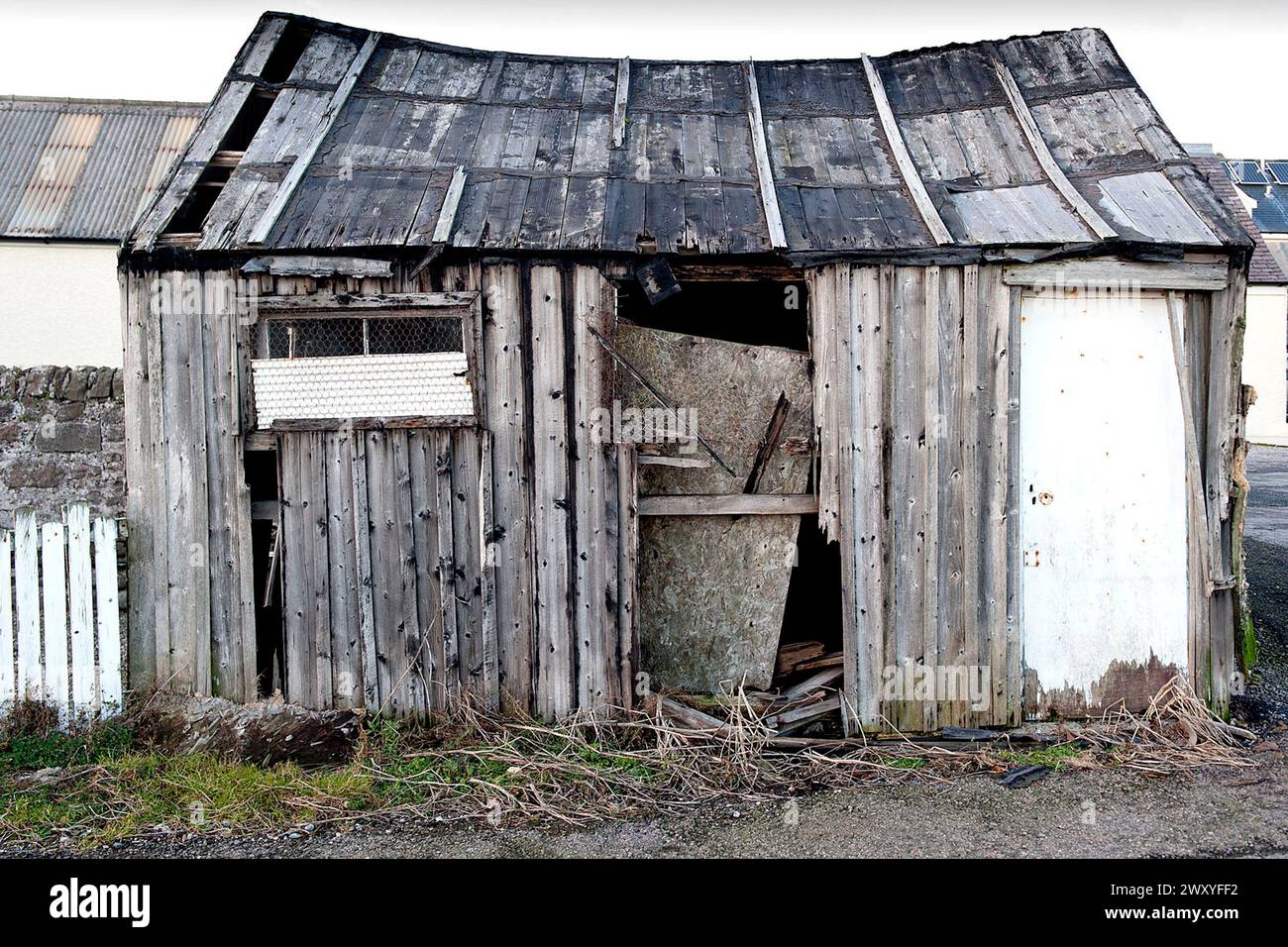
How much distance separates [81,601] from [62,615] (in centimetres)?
13

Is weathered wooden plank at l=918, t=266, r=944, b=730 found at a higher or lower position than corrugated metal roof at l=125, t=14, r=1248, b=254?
lower

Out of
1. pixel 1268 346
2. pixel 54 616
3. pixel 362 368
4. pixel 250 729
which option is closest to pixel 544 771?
pixel 250 729

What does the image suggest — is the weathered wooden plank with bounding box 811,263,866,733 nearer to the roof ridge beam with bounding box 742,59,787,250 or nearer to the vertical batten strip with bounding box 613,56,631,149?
the roof ridge beam with bounding box 742,59,787,250

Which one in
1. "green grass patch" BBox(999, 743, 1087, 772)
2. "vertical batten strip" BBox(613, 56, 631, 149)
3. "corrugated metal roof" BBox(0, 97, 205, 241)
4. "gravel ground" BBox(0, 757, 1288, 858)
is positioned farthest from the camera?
"corrugated metal roof" BBox(0, 97, 205, 241)

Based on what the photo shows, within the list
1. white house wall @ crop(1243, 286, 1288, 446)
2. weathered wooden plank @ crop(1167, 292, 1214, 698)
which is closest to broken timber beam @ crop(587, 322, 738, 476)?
weathered wooden plank @ crop(1167, 292, 1214, 698)

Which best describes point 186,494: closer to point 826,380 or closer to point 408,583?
point 408,583

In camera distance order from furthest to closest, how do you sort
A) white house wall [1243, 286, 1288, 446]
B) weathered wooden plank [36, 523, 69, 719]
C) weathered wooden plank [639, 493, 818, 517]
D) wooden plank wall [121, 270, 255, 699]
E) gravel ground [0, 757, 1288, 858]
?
white house wall [1243, 286, 1288, 446], weathered wooden plank [639, 493, 818, 517], wooden plank wall [121, 270, 255, 699], weathered wooden plank [36, 523, 69, 719], gravel ground [0, 757, 1288, 858]

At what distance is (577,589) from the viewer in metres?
5.88

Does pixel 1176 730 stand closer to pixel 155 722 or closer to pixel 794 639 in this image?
pixel 794 639

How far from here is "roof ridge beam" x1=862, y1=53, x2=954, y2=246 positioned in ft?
19.1

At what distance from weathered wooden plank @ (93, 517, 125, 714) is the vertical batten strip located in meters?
4.35

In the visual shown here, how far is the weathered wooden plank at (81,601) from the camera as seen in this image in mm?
5629

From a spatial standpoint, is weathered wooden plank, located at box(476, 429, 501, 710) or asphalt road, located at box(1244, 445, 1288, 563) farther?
asphalt road, located at box(1244, 445, 1288, 563)

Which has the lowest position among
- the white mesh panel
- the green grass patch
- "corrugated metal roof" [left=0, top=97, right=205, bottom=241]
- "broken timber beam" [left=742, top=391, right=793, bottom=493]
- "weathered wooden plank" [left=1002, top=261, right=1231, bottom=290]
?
the green grass patch
